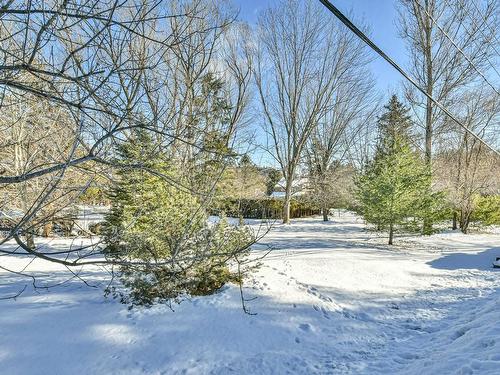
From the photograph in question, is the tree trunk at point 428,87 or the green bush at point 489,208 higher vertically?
the tree trunk at point 428,87

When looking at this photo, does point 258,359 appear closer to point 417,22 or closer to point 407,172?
point 407,172

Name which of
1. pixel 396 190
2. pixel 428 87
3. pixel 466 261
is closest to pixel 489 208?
pixel 428 87

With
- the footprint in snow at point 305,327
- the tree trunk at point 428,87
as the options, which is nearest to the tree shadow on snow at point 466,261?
the footprint in snow at point 305,327

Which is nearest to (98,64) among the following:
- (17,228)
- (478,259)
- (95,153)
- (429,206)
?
(95,153)

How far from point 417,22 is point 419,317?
576 inches

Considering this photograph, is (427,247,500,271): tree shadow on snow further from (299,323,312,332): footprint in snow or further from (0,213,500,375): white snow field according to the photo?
(299,323,312,332): footprint in snow

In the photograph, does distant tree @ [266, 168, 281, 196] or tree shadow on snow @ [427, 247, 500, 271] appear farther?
distant tree @ [266, 168, 281, 196]

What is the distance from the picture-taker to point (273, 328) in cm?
429

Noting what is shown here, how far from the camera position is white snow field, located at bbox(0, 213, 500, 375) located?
3396mm

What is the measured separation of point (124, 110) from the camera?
1.83m

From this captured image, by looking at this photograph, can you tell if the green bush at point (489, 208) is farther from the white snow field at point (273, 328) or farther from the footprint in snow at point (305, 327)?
the footprint in snow at point (305, 327)

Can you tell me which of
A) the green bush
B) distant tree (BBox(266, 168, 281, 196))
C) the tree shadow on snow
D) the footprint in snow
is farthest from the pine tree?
→ distant tree (BBox(266, 168, 281, 196))

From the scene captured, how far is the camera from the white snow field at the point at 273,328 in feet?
11.1

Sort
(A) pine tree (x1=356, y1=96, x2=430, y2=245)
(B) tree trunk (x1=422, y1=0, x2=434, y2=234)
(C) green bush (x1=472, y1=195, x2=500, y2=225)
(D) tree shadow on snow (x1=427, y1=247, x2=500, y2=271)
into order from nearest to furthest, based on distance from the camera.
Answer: (D) tree shadow on snow (x1=427, y1=247, x2=500, y2=271) → (A) pine tree (x1=356, y1=96, x2=430, y2=245) → (B) tree trunk (x1=422, y1=0, x2=434, y2=234) → (C) green bush (x1=472, y1=195, x2=500, y2=225)
